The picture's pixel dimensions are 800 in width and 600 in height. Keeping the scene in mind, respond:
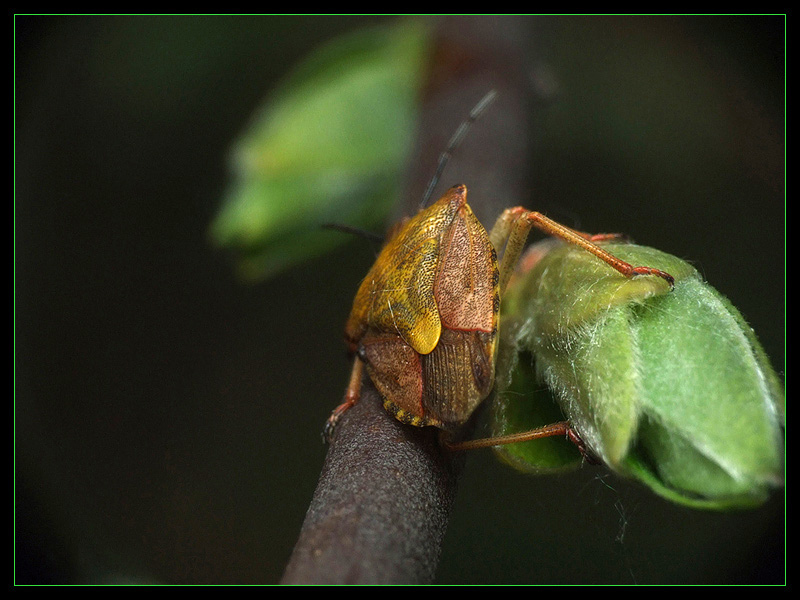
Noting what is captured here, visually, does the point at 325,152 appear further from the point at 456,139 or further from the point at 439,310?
the point at 439,310

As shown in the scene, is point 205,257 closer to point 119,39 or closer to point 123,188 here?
point 123,188

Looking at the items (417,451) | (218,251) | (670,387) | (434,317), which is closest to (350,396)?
(434,317)

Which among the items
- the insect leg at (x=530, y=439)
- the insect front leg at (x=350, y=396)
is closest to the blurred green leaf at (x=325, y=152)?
the insect front leg at (x=350, y=396)

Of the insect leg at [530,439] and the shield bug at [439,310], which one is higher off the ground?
the shield bug at [439,310]

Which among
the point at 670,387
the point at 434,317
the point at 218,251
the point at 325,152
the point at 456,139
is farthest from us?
the point at 218,251

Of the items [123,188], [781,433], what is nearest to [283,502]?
[123,188]

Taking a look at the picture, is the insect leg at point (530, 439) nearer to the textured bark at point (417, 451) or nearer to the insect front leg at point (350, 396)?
the textured bark at point (417, 451)
